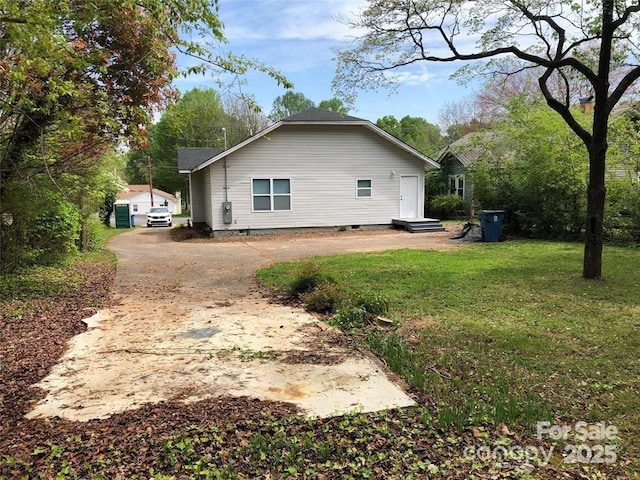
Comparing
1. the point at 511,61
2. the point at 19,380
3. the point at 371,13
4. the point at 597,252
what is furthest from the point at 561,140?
the point at 19,380

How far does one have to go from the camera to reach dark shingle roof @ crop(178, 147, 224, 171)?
21.0 meters

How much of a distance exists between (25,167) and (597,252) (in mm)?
9326

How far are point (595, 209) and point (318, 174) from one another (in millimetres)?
11779

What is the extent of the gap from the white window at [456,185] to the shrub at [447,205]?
1192 mm

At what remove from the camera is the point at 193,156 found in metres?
22.0

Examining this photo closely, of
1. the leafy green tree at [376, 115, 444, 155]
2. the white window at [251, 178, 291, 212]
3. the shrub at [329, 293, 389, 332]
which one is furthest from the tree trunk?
the leafy green tree at [376, 115, 444, 155]

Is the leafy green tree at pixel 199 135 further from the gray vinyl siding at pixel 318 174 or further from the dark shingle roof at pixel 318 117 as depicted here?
the gray vinyl siding at pixel 318 174

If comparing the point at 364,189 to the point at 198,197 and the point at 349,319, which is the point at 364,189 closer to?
the point at 198,197

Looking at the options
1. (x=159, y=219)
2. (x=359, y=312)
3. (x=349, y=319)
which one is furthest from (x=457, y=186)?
(x=349, y=319)

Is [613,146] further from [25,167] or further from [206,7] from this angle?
[25,167]

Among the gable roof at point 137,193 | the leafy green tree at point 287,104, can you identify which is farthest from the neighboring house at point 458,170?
the gable roof at point 137,193

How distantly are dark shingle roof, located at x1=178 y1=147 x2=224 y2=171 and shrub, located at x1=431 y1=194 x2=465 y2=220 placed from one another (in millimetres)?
11631

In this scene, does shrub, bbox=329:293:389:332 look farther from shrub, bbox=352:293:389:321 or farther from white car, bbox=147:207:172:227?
white car, bbox=147:207:172:227

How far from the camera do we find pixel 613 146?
12.7m
